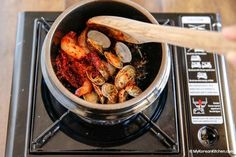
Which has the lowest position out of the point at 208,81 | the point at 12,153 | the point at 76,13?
the point at 12,153

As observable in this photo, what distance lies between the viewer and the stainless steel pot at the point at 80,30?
698mm

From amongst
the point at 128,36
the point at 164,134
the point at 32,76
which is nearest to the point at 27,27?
the point at 32,76

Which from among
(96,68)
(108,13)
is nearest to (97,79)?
(96,68)

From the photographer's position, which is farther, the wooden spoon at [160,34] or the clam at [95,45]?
the clam at [95,45]

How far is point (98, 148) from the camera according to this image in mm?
775

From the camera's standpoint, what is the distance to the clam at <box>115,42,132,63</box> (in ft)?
2.63

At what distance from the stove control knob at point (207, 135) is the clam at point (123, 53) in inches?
7.5

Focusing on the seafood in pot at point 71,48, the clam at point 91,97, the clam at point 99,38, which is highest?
the clam at point 99,38

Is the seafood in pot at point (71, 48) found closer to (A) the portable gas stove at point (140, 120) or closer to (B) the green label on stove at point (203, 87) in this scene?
(A) the portable gas stove at point (140, 120)

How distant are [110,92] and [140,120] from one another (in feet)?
0.28

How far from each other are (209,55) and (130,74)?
0.19 metres

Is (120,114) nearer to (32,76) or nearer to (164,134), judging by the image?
(164,134)

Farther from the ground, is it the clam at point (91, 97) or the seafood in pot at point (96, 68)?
the seafood in pot at point (96, 68)

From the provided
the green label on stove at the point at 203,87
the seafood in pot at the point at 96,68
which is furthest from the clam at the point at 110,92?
the green label on stove at the point at 203,87
